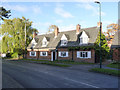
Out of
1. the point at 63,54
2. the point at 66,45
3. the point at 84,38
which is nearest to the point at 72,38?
the point at 66,45

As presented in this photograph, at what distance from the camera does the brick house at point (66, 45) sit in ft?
85.3

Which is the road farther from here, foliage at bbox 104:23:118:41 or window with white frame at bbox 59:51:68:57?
foliage at bbox 104:23:118:41

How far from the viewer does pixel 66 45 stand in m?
29.5

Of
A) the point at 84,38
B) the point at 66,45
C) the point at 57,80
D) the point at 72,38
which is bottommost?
the point at 57,80

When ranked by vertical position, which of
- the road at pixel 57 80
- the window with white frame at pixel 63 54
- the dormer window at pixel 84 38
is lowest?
the road at pixel 57 80

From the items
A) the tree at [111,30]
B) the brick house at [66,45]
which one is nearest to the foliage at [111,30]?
A: the tree at [111,30]

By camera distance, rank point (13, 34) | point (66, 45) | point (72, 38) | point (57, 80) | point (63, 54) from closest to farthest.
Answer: point (57, 80)
point (66, 45)
point (63, 54)
point (72, 38)
point (13, 34)

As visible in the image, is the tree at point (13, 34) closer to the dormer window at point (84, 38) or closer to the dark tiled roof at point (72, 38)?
the dark tiled roof at point (72, 38)

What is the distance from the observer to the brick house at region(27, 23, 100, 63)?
1023 inches

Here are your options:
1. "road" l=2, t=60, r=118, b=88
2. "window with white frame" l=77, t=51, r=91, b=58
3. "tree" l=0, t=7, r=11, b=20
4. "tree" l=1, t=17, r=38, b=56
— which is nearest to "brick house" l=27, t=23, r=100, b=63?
"window with white frame" l=77, t=51, r=91, b=58

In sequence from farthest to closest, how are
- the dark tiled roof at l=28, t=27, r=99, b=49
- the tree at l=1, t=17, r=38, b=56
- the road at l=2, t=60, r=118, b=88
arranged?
the tree at l=1, t=17, r=38, b=56, the dark tiled roof at l=28, t=27, r=99, b=49, the road at l=2, t=60, r=118, b=88

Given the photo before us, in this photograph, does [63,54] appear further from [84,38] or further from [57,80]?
[57,80]

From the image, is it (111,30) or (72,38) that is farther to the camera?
(111,30)

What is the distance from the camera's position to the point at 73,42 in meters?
28.8
